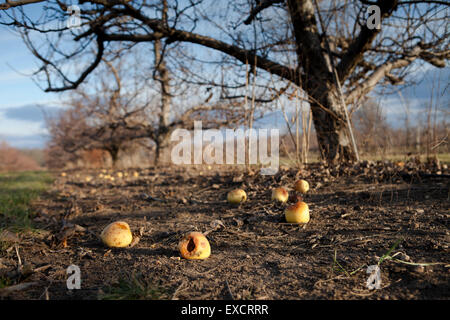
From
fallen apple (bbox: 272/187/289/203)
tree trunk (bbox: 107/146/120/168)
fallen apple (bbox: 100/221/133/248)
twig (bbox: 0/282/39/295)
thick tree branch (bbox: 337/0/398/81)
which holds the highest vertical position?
thick tree branch (bbox: 337/0/398/81)

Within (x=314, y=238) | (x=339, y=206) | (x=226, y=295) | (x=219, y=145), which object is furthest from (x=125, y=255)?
(x=219, y=145)

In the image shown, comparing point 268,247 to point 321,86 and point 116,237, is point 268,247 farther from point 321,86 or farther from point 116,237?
point 321,86

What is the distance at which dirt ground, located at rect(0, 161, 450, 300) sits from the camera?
5.24 ft

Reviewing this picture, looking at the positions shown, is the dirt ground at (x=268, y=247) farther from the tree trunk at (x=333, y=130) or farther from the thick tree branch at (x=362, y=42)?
the thick tree branch at (x=362, y=42)

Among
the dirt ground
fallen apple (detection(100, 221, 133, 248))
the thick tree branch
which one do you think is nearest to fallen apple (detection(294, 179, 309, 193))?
the dirt ground

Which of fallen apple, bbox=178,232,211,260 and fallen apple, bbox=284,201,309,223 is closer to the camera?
fallen apple, bbox=178,232,211,260

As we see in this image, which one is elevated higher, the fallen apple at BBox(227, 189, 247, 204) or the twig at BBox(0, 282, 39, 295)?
the fallen apple at BBox(227, 189, 247, 204)

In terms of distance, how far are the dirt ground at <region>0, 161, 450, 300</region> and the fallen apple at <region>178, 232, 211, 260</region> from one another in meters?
0.05

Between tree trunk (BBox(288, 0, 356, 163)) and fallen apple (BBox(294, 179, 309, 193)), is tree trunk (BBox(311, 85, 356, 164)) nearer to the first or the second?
tree trunk (BBox(288, 0, 356, 163))

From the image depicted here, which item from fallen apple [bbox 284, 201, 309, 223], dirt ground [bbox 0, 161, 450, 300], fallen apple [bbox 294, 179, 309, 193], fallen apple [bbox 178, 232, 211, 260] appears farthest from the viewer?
fallen apple [bbox 294, 179, 309, 193]

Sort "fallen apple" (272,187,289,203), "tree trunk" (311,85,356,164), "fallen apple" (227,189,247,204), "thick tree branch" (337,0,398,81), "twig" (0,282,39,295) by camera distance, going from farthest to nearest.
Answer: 1. "tree trunk" (311,85,356,164)
2. "thick tree branch" (337,0,398,81)
3. "fallen apple" (227,189,247,204)
4. "fallen apple" (272,187,289,203)
5. "twig" (0,282,39,295)

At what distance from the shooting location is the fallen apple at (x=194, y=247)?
201 cm

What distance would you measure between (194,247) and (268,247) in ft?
1.95

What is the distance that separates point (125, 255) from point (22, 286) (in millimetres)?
676
